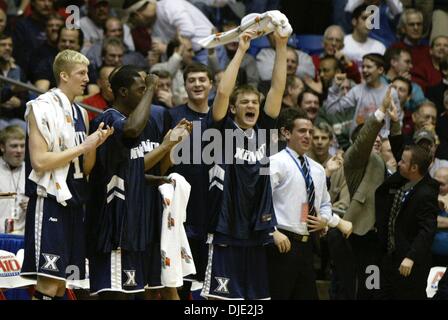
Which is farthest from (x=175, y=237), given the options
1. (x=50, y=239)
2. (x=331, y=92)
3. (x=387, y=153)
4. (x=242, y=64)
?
(x=242, y=64)

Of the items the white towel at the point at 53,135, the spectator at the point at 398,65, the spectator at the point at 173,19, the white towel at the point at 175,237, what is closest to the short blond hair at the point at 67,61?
the white towel at the point at 53,135

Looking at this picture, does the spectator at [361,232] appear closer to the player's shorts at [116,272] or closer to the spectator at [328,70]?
the player's shorts at [116,272]

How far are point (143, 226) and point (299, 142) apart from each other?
5.68ft

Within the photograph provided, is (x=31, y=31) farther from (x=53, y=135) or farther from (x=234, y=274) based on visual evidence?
(x=234, y=274)

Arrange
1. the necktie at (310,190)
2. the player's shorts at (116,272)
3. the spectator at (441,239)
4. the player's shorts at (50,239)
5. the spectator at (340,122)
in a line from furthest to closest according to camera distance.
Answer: the spectator at (340,122), the spectator at (441,239), the necktie at (310,190), the player's shorts at (116,272), the player's shorts at (50,239)

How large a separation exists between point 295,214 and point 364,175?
5.12 ft

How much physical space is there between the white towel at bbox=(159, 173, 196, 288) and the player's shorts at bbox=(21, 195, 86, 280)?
2.19 ft

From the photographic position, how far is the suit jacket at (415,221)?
9.50 metres

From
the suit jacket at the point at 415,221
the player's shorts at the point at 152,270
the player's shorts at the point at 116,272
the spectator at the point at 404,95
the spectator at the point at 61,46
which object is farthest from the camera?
the spectator at the point at 404,95

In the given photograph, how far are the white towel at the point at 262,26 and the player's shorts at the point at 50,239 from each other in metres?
1.90

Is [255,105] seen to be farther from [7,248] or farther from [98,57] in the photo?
[98,57]

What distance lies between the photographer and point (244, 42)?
8461 mm

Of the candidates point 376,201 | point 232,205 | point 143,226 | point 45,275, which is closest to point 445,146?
point 376,201

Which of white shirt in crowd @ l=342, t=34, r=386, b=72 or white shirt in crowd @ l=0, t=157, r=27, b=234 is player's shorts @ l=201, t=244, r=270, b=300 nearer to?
white shirt in crowd @ l=0, t=157, r=27, b=234
